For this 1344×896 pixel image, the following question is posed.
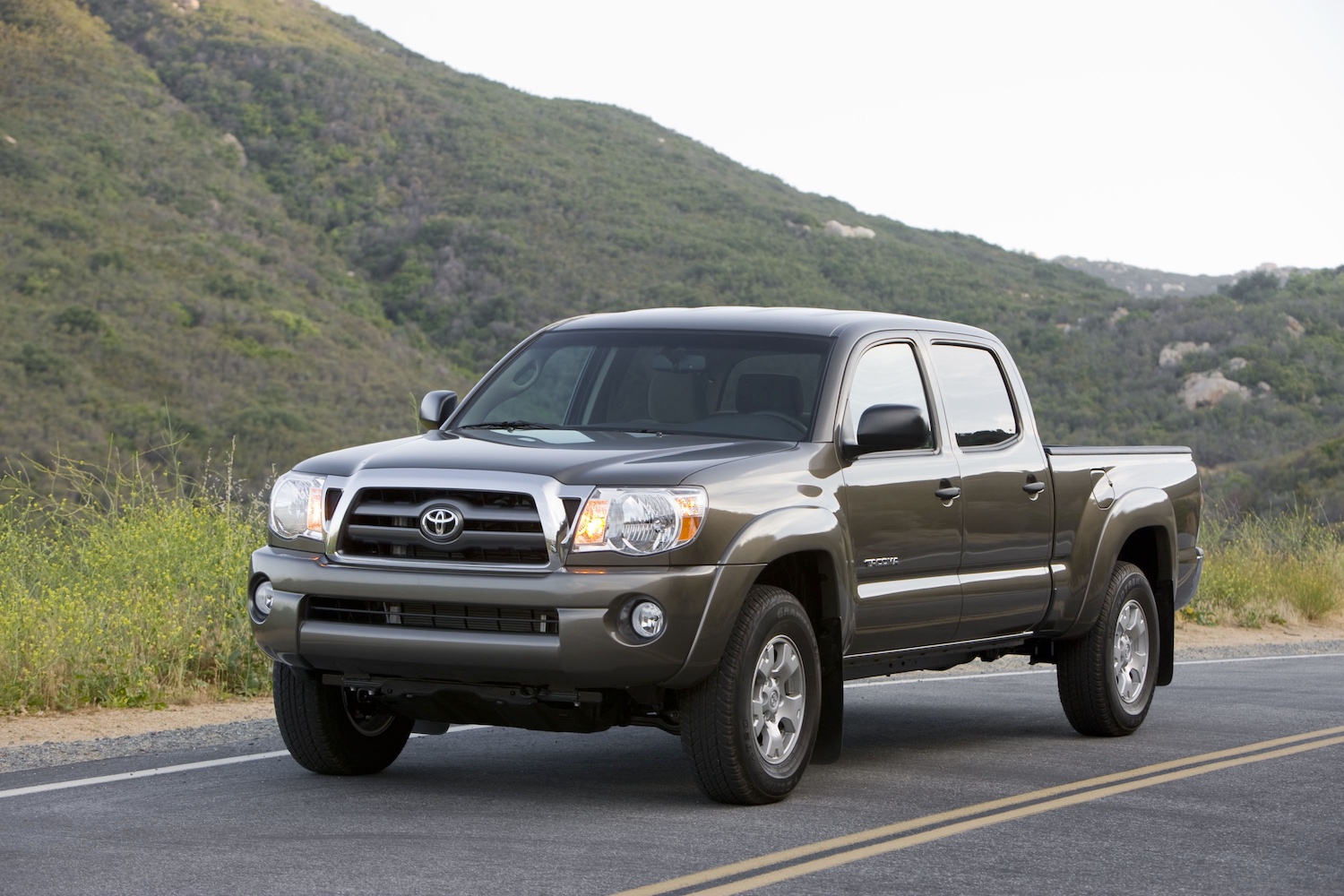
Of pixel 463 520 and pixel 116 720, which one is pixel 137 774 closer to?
pixel 116 720

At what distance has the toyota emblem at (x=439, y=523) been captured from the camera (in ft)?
21.8

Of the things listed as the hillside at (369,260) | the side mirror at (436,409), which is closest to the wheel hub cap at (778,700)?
the side mirror at (436,409)

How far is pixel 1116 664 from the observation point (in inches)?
380

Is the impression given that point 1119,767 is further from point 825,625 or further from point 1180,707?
point 1180,707

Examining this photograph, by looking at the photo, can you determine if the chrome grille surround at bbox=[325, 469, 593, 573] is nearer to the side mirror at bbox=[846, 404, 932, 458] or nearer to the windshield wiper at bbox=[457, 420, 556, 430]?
the windshield wiper at bbox=[457, 420, 556, 430]

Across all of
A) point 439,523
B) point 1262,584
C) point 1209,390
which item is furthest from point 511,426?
point 1209,390

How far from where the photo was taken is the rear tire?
7.47 metres

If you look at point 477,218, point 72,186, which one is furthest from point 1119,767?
point 477,218

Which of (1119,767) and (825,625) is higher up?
(825,625)

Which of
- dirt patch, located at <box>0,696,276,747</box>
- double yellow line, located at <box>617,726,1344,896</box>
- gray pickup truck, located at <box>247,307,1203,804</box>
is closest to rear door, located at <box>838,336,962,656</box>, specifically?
gray pickup truck, located at <box>247,307,1203,804</box>

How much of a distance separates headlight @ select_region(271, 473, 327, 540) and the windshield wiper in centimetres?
107

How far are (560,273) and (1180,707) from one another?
54.6 meters

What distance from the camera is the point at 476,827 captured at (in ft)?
21.6

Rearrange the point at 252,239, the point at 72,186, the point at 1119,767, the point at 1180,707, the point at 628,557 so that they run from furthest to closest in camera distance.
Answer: the point at 252,239, the point at 72,186, the point at 1180,707, the point at 1119,767, the point at 628,557
